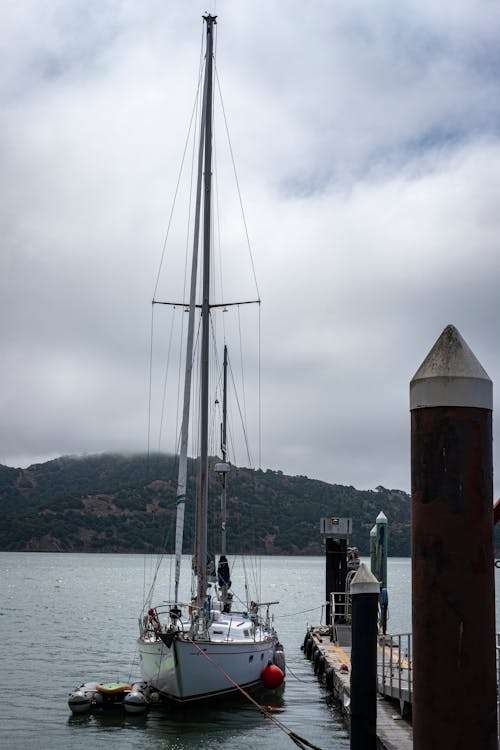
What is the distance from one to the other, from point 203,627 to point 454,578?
17473mm

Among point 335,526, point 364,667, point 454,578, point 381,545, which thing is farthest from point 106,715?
point 454,578

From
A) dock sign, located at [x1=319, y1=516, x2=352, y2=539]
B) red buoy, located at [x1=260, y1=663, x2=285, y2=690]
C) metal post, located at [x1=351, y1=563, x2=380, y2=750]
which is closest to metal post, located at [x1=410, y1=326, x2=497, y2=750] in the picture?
metal post, located at [x1=351, y1=563, x2=380, y2=750]

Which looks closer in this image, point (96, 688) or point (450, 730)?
point (450, 730)

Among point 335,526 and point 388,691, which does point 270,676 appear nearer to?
point 388,691

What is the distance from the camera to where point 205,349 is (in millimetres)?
26438

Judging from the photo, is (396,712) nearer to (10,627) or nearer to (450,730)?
(450,730)

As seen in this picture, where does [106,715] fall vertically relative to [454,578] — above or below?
below

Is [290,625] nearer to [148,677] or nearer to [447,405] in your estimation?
[148,677]

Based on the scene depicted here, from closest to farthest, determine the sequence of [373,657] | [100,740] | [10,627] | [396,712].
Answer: [373,657] → [396,712] → [100,740] → [10,627]

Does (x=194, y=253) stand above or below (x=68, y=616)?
above

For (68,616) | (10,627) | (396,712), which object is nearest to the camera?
(396,712)

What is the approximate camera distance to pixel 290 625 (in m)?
63.8

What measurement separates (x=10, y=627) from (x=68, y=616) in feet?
39.8

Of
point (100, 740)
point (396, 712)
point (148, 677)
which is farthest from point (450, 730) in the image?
point (148, 677)
